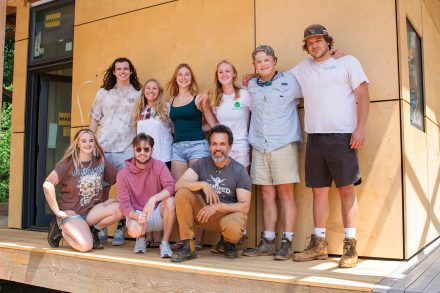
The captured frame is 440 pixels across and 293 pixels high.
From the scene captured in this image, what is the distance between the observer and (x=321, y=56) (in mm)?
3395

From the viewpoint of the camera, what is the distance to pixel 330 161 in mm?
3268

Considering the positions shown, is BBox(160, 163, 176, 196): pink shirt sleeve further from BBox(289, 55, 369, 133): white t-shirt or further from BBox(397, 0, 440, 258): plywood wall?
BBox(397, 0, 440, 258): plywood wall

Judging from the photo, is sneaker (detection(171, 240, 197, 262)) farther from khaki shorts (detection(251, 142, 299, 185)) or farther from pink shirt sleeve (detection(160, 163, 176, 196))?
khaki shorts (detection(251, 142, 299, 185))

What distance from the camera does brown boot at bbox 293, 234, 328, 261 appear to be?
10.9ft

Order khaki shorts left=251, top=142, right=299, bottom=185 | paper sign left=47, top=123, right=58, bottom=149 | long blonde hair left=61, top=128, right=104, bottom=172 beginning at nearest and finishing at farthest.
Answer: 1. khaki shorts left=251, top=142, right=299, bottom=185
2. long blonde hair left=61, top=128, right=104, bottom=172
3. paper sign left=47, top=123, right=58, bottom=149

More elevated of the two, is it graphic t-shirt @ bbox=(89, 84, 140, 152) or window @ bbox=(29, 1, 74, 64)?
window @ bbox=(29, 1, 74, 64)

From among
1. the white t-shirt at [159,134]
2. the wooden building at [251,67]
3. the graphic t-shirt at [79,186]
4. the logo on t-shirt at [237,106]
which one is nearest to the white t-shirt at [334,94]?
the wooden building at [251,67]

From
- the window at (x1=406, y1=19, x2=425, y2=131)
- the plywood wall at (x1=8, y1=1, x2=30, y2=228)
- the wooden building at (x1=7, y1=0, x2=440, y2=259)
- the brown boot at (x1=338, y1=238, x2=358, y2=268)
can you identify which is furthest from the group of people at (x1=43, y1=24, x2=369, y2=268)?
the plywood wall at (x1=8, y1=1, x2=30, y2=228)

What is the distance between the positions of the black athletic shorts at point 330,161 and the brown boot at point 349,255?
1.34 feet

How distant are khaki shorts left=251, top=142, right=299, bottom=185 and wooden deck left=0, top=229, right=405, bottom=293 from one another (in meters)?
0.61

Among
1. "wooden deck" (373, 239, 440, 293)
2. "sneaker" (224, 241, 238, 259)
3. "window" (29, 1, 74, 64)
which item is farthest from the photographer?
"window" (29, 1, 74, 64)

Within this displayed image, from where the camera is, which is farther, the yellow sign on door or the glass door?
the yellow sign on door

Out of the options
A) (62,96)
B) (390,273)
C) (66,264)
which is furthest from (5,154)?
(390,273)

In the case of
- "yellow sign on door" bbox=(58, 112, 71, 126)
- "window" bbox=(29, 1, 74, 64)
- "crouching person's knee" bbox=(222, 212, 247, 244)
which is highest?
"window" bbox=(29, 1, 74, 64)
